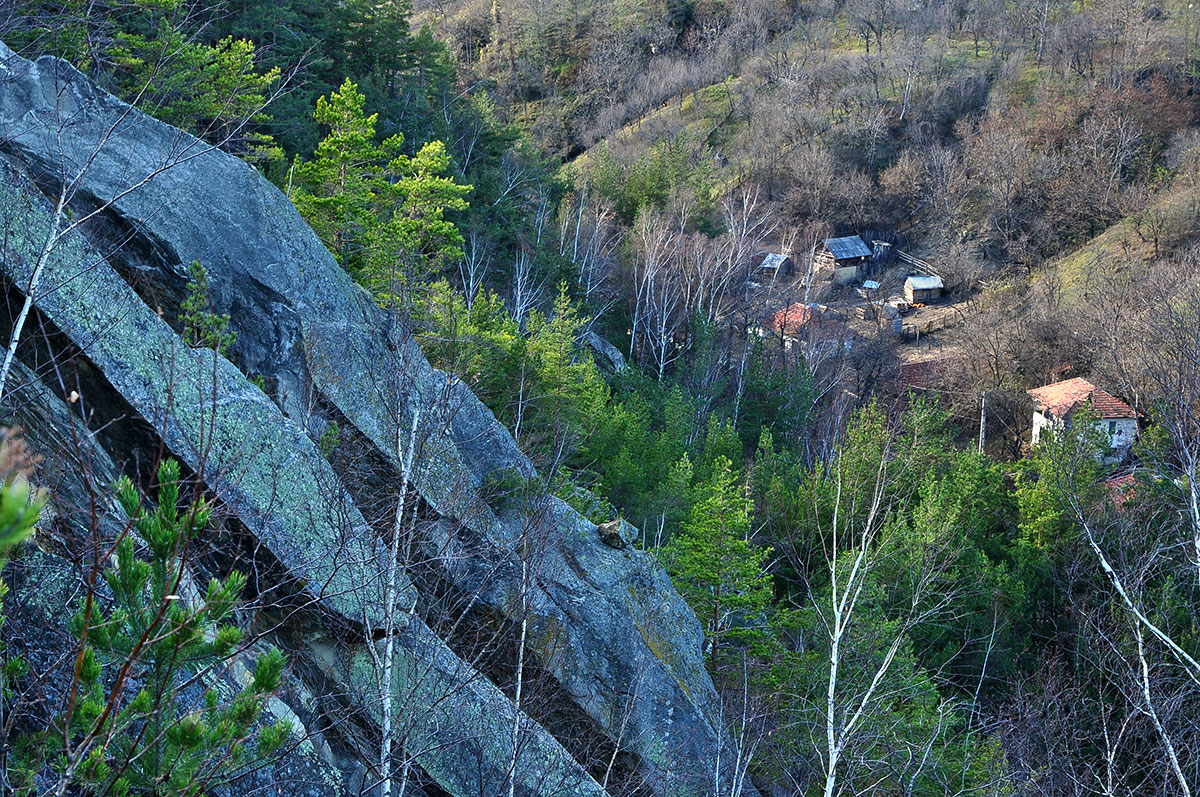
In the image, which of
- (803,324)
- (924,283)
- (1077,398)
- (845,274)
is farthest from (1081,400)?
(845,274)

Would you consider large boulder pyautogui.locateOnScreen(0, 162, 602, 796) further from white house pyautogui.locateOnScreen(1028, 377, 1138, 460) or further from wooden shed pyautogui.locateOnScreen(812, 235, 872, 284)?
wooden shed pyautogui.locateOnScreen(812, 235, 872, 284)

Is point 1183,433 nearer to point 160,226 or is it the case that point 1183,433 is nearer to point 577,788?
point 577,788

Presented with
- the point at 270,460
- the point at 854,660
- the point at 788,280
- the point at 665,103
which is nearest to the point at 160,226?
the point at 270,460

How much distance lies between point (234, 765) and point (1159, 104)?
66.8m

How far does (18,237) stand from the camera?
317 inches

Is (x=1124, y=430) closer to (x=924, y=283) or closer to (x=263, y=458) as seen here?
(x=924, y=283)

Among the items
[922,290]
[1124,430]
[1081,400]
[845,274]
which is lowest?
[922,290]

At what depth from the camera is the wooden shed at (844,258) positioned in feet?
174

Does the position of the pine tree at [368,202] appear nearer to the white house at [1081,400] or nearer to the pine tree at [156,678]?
the pine tree at [156,678]

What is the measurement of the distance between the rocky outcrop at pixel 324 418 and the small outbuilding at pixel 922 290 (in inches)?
1641

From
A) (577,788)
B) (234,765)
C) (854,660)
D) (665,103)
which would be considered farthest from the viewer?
(665,103)

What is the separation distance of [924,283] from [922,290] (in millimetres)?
435

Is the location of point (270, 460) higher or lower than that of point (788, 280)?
higher

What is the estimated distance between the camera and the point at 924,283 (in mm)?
50844
